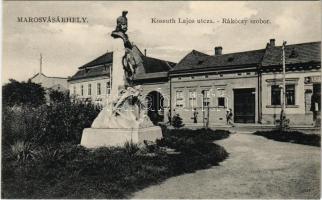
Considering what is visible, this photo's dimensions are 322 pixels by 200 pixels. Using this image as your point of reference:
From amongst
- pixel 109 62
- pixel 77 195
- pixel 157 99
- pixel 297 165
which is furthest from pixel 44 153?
pixel 109 62

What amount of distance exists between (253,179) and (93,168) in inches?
115

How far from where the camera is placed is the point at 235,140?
11164 millimetres

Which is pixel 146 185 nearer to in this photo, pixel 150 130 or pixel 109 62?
pixel 150 130

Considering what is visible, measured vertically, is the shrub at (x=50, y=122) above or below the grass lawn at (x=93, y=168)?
above

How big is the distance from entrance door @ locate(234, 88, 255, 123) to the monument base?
16481 millimetres

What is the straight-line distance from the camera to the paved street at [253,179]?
5.23m

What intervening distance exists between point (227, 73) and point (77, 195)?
818 inches

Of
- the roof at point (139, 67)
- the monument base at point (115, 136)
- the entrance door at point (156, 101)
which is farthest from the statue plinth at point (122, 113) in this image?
the roof at point (139, 67)

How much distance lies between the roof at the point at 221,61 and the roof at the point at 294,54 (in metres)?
0.63

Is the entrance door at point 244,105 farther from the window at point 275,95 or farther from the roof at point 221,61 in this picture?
the roof at point 221,61

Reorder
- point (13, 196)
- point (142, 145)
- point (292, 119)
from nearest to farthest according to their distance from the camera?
1. point (13, 196)
2. point (142, 145)
3. point (292, 119)

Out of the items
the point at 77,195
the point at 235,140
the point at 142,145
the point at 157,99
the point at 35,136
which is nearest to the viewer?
the point at 77,195

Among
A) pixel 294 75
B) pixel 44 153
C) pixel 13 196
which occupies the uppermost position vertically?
pixel 294 75

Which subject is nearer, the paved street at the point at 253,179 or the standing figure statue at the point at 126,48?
the paved street at the point at 253,179
